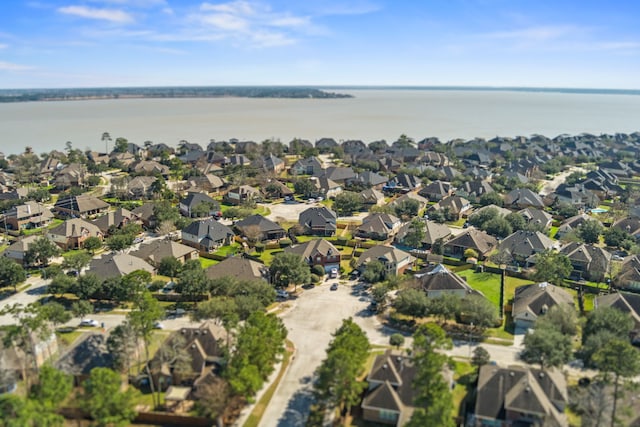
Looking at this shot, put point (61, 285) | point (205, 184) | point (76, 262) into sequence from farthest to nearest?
point (205, 184)
point (76, 262)
point (61, 285)

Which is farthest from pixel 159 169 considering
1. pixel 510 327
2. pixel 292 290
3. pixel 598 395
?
pixel 598 395

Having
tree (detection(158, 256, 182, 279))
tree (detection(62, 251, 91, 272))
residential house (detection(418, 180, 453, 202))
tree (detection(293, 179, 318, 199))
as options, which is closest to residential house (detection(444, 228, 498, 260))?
residential house (detection(418, 180, 453, 202))

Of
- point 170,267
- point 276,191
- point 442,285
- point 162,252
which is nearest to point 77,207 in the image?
point 162,252

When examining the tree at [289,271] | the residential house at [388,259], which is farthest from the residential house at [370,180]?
the tree at [289,271]

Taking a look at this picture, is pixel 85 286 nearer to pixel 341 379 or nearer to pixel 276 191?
pixel 341 379

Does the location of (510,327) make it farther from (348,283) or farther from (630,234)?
(630,234)

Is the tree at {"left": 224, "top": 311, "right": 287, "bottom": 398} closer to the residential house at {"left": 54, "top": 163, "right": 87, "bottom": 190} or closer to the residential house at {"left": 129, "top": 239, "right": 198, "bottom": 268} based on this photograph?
the residential house at {"left": 129, "top": 239, "right": 198, "bottom": 268}
